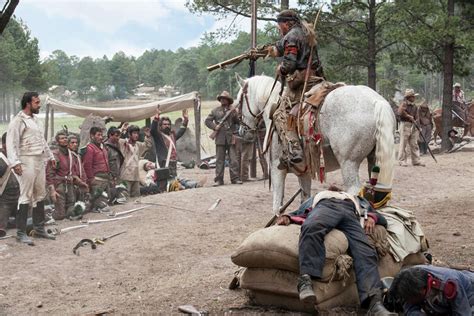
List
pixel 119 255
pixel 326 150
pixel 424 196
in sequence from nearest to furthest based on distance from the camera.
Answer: pixel 326 150 → pixel 119 255 → pixel 424 196

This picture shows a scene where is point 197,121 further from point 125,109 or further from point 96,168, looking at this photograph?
point 96,168

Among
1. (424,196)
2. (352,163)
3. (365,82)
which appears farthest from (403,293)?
(365,82)

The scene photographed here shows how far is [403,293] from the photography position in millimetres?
4363

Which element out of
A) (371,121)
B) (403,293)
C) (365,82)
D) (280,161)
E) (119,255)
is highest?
(365,82)

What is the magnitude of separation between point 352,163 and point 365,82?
14570mm

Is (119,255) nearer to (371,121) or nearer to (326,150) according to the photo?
(326,150)

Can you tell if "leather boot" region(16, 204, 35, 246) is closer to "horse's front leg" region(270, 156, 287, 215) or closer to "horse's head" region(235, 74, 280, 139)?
"horse's head" region(235, 74, 280, 139)

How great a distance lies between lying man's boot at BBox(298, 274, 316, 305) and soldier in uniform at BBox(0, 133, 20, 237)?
6.31 metres

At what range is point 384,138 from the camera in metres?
6.63

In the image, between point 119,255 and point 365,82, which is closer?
point 119,255

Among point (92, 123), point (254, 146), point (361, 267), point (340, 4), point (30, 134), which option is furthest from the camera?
point (340, 4)

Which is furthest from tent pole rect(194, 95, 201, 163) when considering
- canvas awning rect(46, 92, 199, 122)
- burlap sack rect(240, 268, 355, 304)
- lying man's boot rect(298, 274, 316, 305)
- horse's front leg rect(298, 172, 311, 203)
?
lying man's boot rect(298, 274, 316, 305)

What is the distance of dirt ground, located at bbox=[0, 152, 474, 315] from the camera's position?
6078 mm

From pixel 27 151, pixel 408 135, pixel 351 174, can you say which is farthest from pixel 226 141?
pixel 351 174
